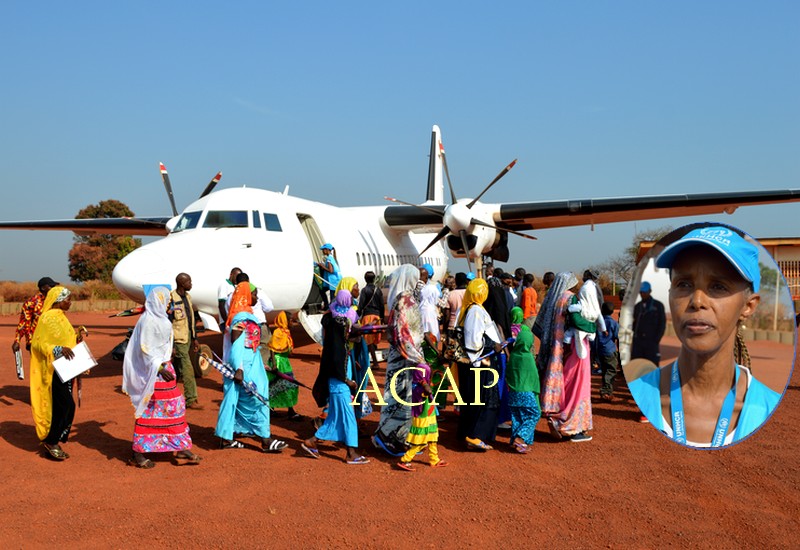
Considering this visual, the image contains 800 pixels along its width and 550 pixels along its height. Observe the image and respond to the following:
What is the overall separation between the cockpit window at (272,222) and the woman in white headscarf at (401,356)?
5.21 metres

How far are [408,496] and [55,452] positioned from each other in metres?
3.41

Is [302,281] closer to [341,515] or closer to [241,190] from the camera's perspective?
[241,190]

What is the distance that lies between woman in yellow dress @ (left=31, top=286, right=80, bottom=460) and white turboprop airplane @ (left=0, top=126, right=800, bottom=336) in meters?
2.38

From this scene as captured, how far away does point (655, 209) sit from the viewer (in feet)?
48.0

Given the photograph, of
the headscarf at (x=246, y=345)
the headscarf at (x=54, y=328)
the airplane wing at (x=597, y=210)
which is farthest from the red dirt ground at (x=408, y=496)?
the airplane wing at (x=597, y=210)

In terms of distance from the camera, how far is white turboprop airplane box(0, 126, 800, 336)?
30.2ft

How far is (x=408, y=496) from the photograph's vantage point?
504cm

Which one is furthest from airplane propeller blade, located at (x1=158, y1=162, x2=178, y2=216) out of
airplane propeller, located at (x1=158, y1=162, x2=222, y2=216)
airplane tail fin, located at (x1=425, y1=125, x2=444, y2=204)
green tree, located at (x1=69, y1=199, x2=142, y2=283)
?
green tree, located at (x1=69, y1=199, x2=142, y2=283)

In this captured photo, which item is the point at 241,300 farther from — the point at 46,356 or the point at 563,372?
the point at 563,372

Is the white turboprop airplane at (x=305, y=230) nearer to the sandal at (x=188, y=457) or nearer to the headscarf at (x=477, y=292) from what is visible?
the sandal at (x=188, y=457)

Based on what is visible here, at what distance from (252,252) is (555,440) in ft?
18.5

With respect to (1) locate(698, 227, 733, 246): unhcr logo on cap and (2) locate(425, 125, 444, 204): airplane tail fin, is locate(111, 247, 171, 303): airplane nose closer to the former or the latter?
(1) locate(698, 227, 733, 246): unhcr logo on cap

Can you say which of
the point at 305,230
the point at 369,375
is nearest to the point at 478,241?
the point at 305,230

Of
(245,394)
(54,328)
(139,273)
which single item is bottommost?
(245,394)
